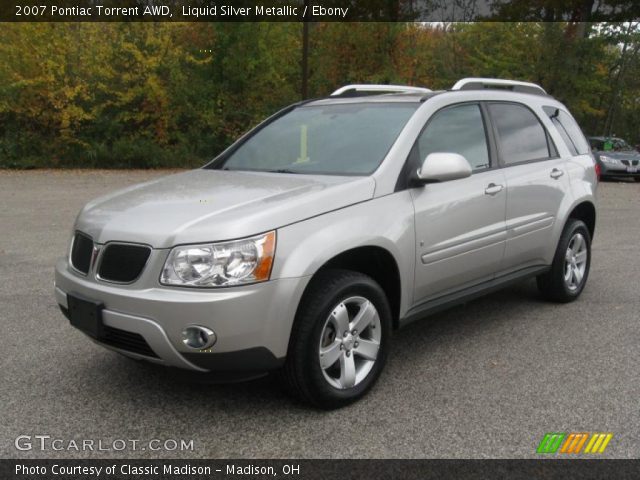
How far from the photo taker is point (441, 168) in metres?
3.75

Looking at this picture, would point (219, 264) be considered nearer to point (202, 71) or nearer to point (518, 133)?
point (518, 133)

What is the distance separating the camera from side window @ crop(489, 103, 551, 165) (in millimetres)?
4773

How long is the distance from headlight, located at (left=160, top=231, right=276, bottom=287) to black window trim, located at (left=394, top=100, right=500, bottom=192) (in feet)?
3.59

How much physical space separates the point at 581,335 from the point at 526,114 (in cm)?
178

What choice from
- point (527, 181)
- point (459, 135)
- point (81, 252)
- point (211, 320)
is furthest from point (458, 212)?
point (81, 252)

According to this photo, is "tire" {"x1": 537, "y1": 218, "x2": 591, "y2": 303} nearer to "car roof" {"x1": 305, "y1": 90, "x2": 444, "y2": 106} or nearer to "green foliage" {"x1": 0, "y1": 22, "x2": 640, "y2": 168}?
"car roof" {"x1": 305, "y1": 90, "x2": 444, "y2": 106}

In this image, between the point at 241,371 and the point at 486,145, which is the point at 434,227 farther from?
the point at 241,371

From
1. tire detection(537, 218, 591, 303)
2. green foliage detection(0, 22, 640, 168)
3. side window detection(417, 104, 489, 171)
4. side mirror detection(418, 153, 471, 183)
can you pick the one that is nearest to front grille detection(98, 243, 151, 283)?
side mirror detection(418, 153, 471, 183)

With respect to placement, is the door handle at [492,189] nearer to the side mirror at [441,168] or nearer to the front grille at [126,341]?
the side mirror at [441,168]

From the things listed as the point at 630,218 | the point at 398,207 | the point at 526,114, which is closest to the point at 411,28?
the point at 630,218

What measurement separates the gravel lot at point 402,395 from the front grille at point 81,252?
2.27ft

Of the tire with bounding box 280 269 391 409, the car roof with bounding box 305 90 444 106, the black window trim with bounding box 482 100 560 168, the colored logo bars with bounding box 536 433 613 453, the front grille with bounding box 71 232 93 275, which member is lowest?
the colored logo bars with bounding box 536 433 613 453

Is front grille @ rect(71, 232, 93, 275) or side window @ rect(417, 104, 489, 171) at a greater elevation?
side window @ rect(417, 104, 489, 171)

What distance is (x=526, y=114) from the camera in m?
5.18
